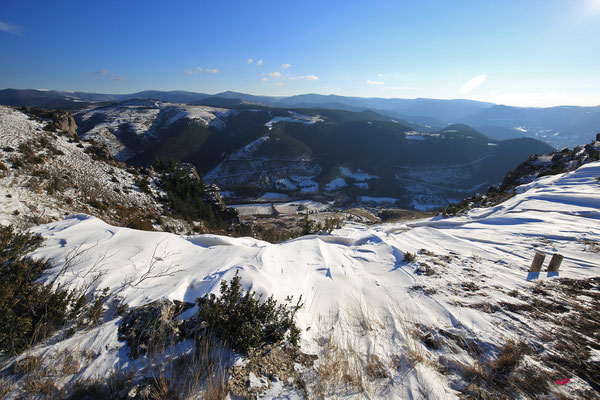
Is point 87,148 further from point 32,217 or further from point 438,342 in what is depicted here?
point 438,342

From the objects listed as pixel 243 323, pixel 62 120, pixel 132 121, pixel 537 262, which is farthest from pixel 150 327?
pixel 132 121

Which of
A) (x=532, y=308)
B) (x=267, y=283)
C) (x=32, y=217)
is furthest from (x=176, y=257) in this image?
(x=32, y=217)

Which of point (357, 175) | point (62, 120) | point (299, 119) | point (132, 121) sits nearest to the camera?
point (62, 120)

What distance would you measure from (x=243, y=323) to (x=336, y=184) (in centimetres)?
12554

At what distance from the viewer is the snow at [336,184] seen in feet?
404

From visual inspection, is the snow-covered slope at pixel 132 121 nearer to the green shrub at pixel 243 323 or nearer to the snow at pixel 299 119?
the snow at pixel 299 119

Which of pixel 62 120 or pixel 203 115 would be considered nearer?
pixel 62 120

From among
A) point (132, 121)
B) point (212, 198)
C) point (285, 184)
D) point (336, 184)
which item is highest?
point (132, 121)

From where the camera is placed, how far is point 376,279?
220 inches

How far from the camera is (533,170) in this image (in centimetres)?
2514

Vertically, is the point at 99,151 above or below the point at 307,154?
above

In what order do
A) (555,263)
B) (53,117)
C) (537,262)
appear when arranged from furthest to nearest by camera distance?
(53,117) → (537,262) → (555,263)

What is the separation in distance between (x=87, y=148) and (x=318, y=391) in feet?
102

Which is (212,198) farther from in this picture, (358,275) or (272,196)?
(272,196)
